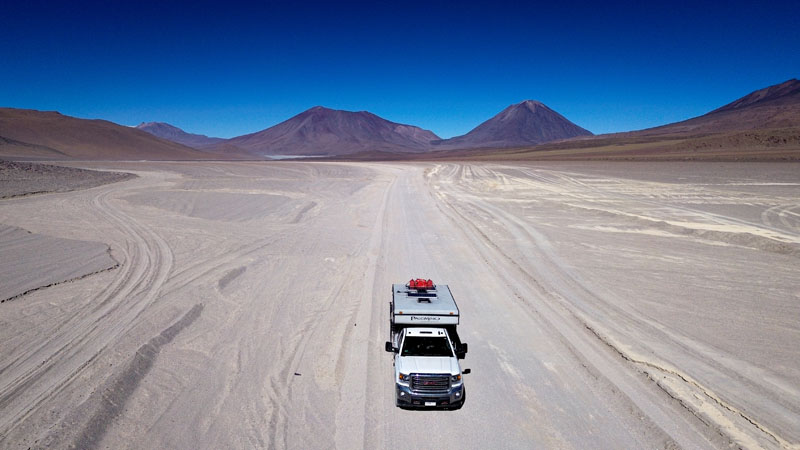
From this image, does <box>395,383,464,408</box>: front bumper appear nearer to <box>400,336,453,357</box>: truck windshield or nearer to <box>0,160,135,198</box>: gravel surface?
<box>400,336,453,357</box>: truck windshield

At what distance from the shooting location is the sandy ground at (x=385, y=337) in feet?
20.1

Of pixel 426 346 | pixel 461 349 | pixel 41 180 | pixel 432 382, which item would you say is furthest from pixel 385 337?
pixel 41 180

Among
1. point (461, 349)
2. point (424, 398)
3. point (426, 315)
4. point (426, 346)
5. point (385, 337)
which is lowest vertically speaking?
point (385, 337)

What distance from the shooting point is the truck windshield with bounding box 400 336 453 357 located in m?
6.96

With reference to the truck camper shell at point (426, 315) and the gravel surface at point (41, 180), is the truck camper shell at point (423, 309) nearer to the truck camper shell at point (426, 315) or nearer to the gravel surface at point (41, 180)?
the truck camper shell at point (426, 315)

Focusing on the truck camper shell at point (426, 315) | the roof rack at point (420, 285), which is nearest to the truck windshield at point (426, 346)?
the truck camper shell at point (426, 315)

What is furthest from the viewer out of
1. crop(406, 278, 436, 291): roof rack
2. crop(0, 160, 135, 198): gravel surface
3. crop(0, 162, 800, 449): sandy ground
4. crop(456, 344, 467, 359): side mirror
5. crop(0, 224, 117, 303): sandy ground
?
crop(0, 160, 135, 198): gravel surface

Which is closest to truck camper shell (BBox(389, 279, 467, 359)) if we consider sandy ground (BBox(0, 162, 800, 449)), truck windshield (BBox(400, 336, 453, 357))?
truck windshield (BBox(400, 336, 453, 357))

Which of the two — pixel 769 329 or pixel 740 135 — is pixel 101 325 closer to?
pixel 769 329

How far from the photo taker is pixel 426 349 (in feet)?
23.0

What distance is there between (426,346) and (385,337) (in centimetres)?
185

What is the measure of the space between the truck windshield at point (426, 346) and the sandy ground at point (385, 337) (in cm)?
70

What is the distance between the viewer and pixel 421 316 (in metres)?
7.29

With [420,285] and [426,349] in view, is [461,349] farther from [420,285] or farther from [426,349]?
[420,285]
